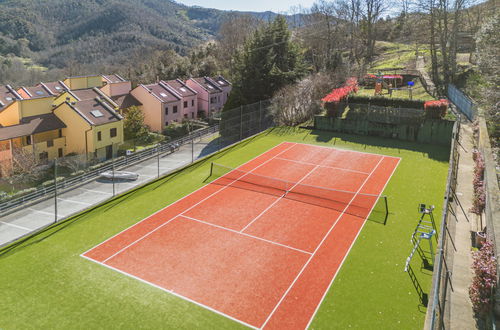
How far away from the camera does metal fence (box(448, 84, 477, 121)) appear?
1294 inches

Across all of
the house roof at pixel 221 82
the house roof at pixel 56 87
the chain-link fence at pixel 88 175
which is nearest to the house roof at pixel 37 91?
the house roof at pixel 56 87

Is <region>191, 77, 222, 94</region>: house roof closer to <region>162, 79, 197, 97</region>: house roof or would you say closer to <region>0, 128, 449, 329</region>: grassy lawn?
<region>162, 79, 197, 97</region>: house roof

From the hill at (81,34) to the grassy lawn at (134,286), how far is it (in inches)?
5015

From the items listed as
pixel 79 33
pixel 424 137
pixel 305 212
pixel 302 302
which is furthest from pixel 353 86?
pixel 79 33

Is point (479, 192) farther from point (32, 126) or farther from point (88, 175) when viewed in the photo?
point (32, 126)

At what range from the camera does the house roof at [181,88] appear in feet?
174

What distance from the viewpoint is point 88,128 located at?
37500 millimetres

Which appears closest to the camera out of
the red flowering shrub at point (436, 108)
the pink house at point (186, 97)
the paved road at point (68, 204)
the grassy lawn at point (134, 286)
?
the grassy lawn at point (134, 286)

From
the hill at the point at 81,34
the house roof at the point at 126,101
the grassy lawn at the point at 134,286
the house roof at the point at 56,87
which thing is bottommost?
the grassy lawn at the point at 134,286

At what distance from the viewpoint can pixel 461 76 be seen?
41.8 metres

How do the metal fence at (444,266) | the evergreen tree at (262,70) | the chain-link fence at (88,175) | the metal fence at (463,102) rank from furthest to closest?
the evergreen tree at (262,70), the metal fence at (463,102), the chain-link fence at (88,175), the metal fence at (444,266)

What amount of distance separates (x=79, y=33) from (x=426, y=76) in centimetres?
16120

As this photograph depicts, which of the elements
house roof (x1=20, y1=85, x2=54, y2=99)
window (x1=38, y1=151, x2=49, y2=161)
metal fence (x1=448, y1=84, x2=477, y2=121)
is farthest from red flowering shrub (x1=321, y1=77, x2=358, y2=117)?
house roof (x1=20, y1=85, x2=54, y2=99)

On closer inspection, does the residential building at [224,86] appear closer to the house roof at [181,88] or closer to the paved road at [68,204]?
the house roof at [181,88]
